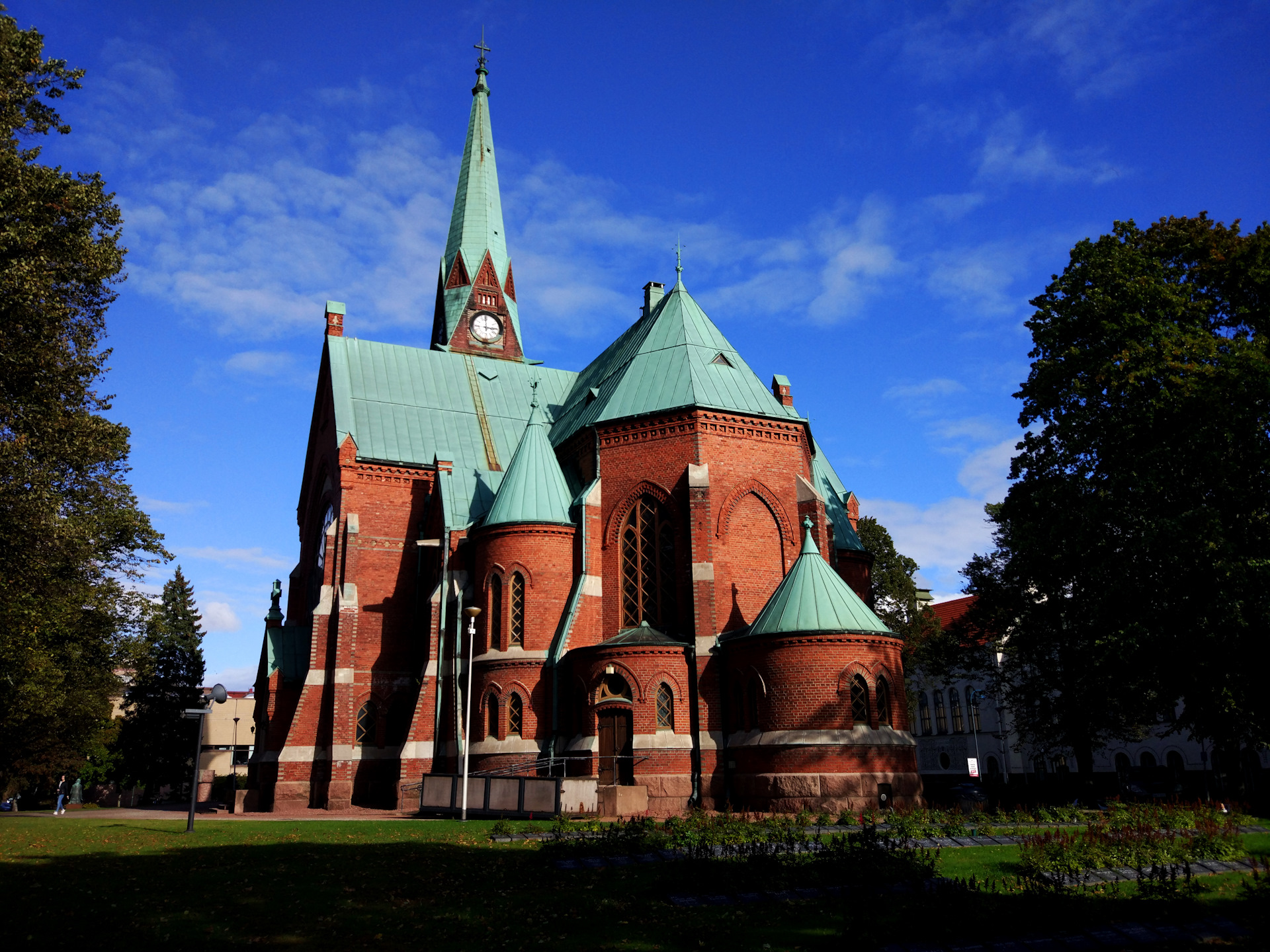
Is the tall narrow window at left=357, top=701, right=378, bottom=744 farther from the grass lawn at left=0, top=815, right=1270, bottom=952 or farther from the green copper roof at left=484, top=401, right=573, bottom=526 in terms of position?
the grass lawn at left=0, top=815, right=1270, bottom=952

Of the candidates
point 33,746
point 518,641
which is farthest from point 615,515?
point 33,746

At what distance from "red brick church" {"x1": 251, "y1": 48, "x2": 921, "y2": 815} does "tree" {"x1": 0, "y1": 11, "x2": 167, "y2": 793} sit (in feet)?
31.4

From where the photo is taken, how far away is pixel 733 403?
3116cm

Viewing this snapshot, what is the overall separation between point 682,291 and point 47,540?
76.9ft

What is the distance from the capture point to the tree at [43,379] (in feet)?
56.3

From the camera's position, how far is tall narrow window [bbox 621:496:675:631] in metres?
30.0

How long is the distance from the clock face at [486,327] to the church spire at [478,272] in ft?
0.11

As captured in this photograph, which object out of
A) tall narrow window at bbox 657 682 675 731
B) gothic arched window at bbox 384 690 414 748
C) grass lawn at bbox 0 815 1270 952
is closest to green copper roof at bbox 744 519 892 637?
tall narrow window at bbox 657 682 675 731

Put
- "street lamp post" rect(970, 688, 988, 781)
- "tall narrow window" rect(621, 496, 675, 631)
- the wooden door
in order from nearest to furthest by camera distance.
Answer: the wooden door → "tall narrow window" rect(621, 496, 675, 631) → "street lamp post" rect(970, 688, 988, 781)

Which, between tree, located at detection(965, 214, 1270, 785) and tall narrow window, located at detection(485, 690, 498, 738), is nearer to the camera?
tree, located at detection(965, 214, 1270, 785)

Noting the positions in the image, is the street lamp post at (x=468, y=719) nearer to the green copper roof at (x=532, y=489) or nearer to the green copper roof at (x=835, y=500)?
the green copper roof at (x=532, y=489)

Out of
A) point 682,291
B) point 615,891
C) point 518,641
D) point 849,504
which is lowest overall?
point 615,891

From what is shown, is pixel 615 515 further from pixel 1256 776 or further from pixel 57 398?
pixel 1256 776

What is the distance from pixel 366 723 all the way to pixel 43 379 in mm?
17621
